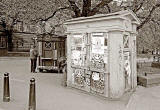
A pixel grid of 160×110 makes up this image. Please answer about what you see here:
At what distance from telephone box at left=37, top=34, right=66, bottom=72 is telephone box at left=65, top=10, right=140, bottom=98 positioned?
543 cm

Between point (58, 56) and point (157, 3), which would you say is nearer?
point (157, 3)

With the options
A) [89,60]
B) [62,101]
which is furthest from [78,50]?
[62,101]

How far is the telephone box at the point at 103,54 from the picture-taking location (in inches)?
253

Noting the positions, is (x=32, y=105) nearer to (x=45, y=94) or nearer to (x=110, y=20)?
(x=45, y=94)

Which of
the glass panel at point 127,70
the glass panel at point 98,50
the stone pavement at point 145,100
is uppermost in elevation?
the glass panel at point 98,50

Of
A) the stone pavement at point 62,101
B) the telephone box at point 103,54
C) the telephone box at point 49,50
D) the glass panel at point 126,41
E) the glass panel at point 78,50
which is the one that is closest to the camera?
the stone pavement at point 62,101

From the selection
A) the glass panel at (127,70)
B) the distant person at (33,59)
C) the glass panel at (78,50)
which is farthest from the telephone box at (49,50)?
the glass panel at (127,70)

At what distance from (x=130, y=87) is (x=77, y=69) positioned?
193 cm

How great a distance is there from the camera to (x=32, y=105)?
5281 millimetres

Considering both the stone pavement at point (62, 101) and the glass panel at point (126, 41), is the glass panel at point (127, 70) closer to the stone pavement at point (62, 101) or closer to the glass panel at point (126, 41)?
the glass panel at point (126, 41)

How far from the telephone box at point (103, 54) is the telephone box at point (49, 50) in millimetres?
5426

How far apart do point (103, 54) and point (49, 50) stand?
25.0ft

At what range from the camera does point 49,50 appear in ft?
45.5

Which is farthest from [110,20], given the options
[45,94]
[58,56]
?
[58,56]
